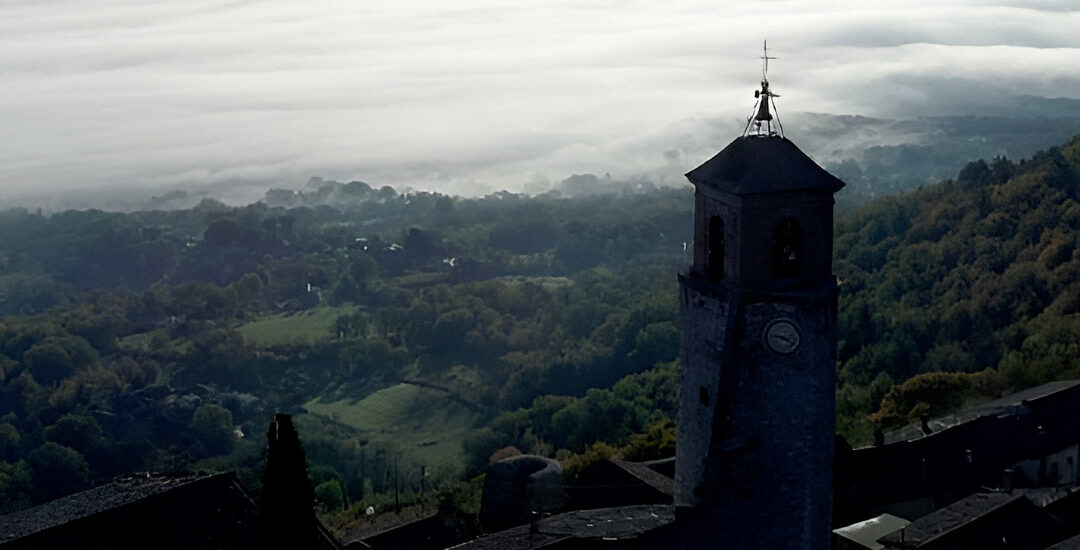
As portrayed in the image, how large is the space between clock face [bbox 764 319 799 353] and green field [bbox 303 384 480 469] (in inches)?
1793

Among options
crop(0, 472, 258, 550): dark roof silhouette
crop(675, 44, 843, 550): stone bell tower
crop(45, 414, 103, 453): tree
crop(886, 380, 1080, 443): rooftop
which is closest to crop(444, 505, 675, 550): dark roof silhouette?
crop(675, 44, 843, 550): stone bell tower

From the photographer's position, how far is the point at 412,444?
7838 centimetres

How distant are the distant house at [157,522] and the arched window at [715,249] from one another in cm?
976

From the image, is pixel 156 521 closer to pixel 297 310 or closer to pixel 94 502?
pixel 94 502

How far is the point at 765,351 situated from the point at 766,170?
3.75m

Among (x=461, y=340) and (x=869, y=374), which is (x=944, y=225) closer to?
(x=869, y=374)

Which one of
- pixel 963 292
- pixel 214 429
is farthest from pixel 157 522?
pixel 214 429

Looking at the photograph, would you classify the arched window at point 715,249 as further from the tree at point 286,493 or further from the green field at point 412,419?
the green field at point 412,419

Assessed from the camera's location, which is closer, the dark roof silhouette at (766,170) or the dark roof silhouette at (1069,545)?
the dark roof silhouette at (766,170)

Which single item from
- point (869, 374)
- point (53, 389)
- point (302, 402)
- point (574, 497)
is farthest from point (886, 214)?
point (53, 389)

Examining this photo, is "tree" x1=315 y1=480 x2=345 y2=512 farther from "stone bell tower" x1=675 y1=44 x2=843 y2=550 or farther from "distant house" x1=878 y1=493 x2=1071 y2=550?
"stone bell tower" x1=675 y1=44 x2=843 y2=550

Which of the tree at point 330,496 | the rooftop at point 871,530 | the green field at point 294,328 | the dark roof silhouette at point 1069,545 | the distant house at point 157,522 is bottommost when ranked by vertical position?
the green field at point 294,328

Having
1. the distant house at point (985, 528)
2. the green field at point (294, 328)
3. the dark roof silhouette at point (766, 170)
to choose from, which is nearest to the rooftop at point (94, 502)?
the dark roof silhouette at point (766, 170)

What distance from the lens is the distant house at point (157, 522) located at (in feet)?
88.4
